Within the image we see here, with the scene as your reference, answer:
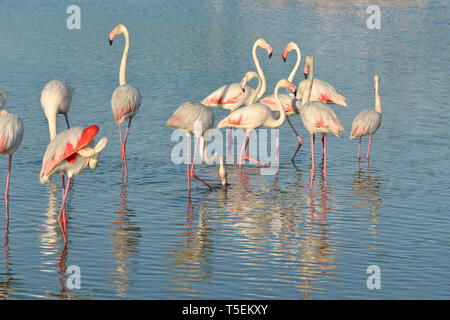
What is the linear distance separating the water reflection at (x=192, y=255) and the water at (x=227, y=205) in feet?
0.07

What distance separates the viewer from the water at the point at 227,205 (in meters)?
8.23

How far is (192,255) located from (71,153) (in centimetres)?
166

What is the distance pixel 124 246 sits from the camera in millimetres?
9172

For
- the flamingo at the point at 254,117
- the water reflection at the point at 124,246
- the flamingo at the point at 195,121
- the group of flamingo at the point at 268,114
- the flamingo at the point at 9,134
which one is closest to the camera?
the water reflection at the point at 124,246

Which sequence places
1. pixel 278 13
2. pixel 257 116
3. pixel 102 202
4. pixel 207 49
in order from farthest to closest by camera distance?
pixel 278 13 → pixel 207 49 → pixel 257 116 → pixel 102 202

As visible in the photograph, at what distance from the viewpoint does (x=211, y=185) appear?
12.0 meters

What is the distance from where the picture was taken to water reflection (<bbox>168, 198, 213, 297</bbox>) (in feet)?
26.7

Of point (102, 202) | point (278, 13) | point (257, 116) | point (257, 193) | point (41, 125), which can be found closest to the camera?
point (102, 202)

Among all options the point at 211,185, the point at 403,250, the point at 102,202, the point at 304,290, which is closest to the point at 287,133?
the point at 211,185

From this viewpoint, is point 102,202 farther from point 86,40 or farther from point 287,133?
point 86,40

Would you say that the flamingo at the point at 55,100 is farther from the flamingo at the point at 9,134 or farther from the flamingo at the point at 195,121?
the flamingo at the point at 9,134

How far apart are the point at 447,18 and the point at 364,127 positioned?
2228cm

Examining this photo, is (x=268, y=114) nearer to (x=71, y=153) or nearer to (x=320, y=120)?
(x=320, y=120)

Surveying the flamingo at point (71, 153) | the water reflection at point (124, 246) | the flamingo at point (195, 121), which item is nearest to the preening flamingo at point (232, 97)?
the flamingo at point (195, 121)
